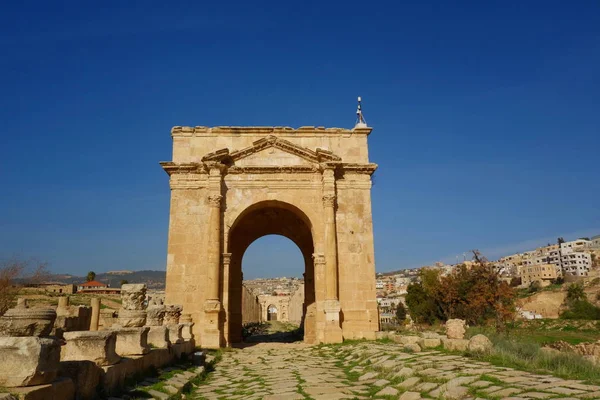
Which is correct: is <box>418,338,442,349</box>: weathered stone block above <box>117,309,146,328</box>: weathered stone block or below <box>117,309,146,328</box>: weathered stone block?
below

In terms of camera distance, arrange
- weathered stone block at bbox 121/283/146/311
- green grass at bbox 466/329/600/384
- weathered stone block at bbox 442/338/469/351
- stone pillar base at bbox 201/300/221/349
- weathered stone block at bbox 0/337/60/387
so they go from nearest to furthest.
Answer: weathered stone block at bbox 0/337/60/387 → green grass at bbox 466/329/600/384 → weathered stone block at bbox 121/283/146/311 → weathered stone block at bbox 442/338/469/351 → stone pillar base at bbox 201/300/221/349

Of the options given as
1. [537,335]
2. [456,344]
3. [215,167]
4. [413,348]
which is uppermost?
[215,167]

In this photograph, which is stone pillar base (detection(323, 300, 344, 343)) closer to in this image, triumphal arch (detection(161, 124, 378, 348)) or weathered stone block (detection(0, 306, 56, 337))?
triumphal arch (detection(161, 124, 378, 348))

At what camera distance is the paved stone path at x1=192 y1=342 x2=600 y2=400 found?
16.5 ft

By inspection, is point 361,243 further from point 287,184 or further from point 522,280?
point 522,280

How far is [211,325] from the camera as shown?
14.7 metres

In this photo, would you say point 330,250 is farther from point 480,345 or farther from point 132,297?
point 132,297

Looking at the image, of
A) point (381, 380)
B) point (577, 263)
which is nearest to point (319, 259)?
point (381, 380)

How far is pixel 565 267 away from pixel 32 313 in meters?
125

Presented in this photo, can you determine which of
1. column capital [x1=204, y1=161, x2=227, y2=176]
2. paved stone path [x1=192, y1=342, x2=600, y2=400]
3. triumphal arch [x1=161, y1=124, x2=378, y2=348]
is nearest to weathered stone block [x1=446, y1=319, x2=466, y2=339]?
paved stone path [x1=192, y1=342, x2=600, y2=400]

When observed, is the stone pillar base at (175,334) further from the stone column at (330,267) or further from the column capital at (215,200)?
the column capital at (215,200)

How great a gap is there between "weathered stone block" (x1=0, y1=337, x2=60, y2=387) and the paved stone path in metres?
3.02

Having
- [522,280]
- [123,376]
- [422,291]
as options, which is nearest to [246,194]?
[123,376]

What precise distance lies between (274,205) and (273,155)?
1799 millimetres
